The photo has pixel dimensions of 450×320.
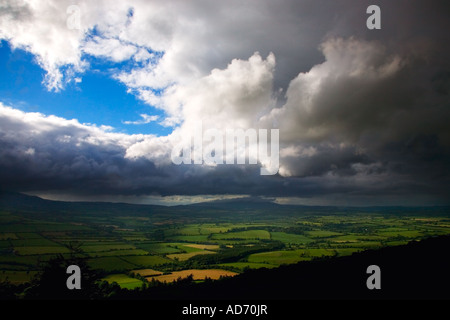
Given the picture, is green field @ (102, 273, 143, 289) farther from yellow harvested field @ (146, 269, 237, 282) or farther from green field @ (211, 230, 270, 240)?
green field @ (211, 230, 270, 240)

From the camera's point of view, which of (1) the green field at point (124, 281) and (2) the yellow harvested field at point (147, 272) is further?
(2) the yellow harvested field at point (147, 272)

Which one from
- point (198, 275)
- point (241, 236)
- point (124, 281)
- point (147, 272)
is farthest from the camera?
point (241, 236)

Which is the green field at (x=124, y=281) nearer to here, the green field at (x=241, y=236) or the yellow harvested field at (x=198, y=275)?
the yellow harvested field at (x=198, y=275)

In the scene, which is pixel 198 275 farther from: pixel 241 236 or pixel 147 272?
pixel 241 236

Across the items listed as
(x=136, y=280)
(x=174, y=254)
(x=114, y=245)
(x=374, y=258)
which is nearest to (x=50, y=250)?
(x=114, y=245)

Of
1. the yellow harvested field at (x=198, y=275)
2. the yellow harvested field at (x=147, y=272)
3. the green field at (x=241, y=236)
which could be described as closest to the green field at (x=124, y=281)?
the yellow harvested field at (x=198, y=275)

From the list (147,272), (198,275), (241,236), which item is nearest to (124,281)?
(147,272)

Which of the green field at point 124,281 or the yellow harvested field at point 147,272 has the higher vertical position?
the green field at point 124,281

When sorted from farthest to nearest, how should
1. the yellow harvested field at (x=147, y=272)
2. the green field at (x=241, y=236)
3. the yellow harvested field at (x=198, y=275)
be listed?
the green field at (x=241, y=236)
the yellow harvested field at (x=147, y=272)
the yellow harvested field at (x=198, y=275)

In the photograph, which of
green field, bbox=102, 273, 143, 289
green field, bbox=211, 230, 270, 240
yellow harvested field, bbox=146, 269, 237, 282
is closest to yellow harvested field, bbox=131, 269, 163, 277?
yellow harvested field, bbox=146, 269, 237, 282
